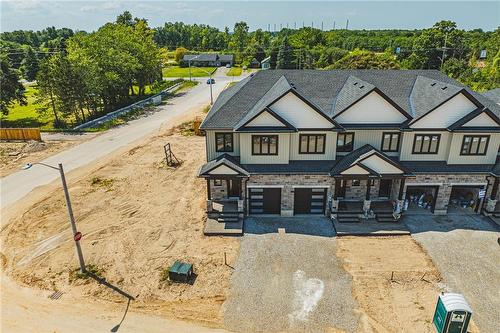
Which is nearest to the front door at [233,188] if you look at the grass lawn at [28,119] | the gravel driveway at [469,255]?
the gravel driveway at [469,255]

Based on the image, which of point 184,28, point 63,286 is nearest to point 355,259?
point 63,286

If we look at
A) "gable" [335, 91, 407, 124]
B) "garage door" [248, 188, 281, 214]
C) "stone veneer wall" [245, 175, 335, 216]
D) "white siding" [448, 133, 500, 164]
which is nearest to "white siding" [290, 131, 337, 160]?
"gable" [335, 91, 407, 124]

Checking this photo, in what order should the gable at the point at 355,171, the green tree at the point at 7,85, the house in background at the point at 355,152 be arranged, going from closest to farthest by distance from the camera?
the gable at the point at 355,171
the house in background at the point at 355,152
the green tree at the point at 7,85

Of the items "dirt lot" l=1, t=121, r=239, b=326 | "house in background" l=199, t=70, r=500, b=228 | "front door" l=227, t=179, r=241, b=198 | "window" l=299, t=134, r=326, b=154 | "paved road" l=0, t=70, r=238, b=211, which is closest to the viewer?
"dirt lot" l=1, t=121, r=239, b=326

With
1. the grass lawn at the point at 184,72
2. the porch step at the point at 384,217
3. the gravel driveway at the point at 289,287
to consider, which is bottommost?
the gravel driveway at the point at 289,287

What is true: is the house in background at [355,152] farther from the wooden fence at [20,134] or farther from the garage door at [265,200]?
the wooden fence at [20,134]

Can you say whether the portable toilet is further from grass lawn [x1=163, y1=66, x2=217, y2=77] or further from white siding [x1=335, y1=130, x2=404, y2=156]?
grass lawn [x1=163, y1=66, x2=217, y2=77]

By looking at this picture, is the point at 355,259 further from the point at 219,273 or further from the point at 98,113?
the point at 98,113
